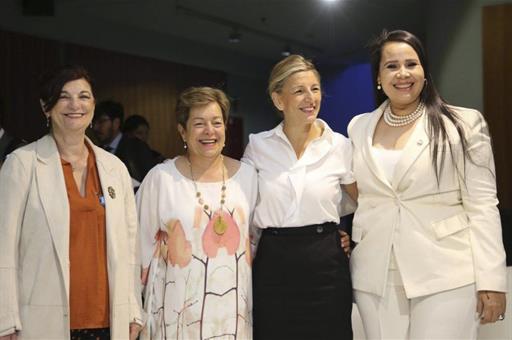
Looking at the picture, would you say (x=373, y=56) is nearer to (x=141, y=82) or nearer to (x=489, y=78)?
(x=489, y=78)

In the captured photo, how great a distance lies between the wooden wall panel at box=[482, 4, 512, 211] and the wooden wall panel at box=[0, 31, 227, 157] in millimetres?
3880

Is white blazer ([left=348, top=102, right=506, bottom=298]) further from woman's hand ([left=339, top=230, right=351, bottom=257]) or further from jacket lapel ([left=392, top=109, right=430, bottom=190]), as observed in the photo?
woman's hand ([left=339, top=230, right=351, bottom=257])

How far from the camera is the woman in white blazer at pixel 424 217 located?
8.43 ft

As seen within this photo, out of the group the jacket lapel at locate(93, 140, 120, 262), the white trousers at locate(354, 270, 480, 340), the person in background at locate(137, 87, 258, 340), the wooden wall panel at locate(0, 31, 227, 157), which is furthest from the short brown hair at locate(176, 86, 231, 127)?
the wooden wall panel at locate(0, 31, 227, 157)

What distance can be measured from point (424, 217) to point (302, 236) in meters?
0.48

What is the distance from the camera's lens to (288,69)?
2.90 meters

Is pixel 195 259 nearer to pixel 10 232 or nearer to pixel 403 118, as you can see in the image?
pixel 10 232

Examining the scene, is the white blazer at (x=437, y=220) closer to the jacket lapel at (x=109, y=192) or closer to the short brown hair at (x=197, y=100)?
the short brown hair at (x=197, y=100)

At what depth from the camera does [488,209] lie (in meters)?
2.57

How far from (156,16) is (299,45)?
2757 mm

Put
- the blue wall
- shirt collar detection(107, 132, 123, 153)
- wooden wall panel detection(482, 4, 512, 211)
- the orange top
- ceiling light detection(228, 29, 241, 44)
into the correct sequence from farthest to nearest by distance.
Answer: the blue wall → ceiling light detection(228, 29, 241, 44) → wooden wall panel detection(482, 4, 512, 211) → shirt collar detection(107, 132, 123, 153) → the orange top

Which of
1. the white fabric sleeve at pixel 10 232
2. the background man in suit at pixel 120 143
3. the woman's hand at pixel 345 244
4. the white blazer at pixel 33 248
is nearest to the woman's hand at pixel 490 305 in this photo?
the woman's hand at pixel 345 244

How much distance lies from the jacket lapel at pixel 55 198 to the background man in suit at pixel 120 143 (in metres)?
2.11

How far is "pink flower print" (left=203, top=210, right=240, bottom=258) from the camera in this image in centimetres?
270
